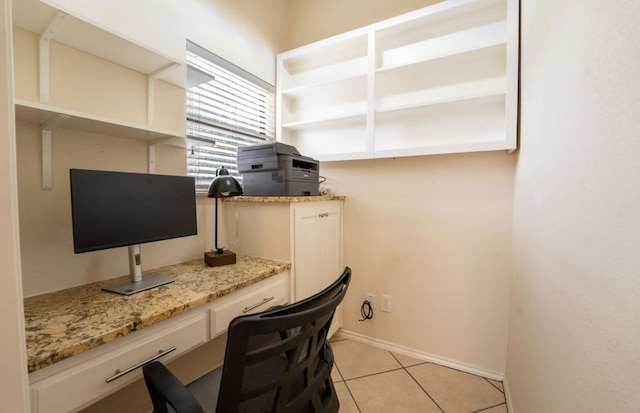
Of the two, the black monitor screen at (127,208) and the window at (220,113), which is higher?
the window at (220,113)

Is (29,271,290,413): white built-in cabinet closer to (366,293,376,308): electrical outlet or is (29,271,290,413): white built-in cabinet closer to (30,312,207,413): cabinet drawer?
(30,312,207,413): cabinet drawer

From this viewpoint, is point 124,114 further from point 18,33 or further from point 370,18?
point 370,18

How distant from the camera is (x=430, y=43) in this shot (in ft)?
6.03

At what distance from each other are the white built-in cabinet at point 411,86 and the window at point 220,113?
22cm

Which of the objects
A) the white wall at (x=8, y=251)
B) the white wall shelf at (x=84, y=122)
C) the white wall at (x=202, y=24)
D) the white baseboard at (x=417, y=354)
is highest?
the white wall at (x=202, y=24)

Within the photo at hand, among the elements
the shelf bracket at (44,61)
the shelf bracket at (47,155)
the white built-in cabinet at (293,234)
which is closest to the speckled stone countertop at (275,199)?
the white built-in cabinet at (293,234)

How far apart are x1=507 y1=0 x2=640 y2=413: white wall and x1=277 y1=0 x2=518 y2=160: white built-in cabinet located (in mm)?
529

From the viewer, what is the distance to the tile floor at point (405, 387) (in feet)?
4.90

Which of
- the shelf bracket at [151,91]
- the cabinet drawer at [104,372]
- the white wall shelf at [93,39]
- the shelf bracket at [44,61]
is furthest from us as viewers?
the shelf bracket at [151,91]

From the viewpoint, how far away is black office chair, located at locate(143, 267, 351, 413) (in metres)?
0.58

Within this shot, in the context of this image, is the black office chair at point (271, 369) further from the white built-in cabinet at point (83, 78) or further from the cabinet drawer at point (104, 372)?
the white built-in cabinet at point (83, 78)

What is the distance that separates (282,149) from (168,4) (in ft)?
3.48

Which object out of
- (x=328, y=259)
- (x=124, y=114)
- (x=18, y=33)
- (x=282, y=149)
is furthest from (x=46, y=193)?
(x=328, y=259)

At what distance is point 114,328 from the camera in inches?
32.4
